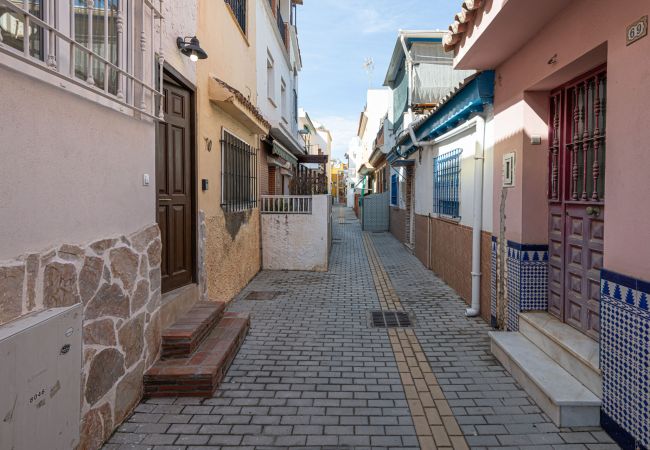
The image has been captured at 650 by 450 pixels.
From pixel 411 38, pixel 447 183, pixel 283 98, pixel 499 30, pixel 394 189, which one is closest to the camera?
pixel 499 30

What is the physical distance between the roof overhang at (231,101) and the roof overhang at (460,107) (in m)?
3.48

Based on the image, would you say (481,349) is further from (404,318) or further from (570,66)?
(570,66)

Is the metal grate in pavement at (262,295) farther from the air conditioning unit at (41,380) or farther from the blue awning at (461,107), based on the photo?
the air conditioning unit at (41,380)

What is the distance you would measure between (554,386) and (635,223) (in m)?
1.55

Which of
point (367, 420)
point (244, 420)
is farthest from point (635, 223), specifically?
point (244, 420)

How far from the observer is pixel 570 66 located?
4.24 metres

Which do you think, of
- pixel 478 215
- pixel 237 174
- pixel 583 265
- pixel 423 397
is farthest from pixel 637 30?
pixel 237 174

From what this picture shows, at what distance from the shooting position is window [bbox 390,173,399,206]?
18.3m

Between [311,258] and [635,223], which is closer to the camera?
[635,223]

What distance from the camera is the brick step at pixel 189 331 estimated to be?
14.2ft

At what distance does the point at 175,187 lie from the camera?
5.34m

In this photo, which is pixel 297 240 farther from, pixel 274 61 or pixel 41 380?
pixel 41 380

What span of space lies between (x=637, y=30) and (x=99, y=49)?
4135 mm

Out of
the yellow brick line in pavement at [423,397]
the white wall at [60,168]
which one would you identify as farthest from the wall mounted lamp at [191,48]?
the yellow brick line in pavement at [423,397]
